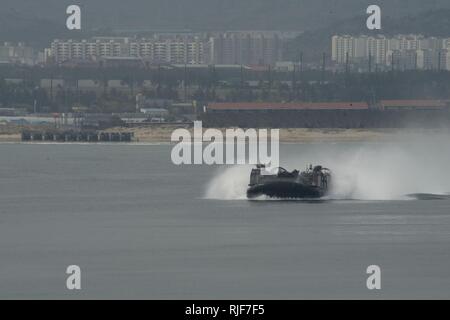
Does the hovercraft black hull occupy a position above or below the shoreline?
below

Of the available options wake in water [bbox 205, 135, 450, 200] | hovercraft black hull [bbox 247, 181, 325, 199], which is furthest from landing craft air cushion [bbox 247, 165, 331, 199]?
wake in water [bbox 205, 135, 450, 200]

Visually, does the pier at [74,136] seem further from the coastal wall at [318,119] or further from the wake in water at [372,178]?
the wake in water at [372,178]

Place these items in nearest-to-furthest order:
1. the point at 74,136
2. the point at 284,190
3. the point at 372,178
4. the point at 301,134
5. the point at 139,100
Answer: the point at 284,190, the point at 372,178, the point at 74,136, the point at 301,134, the point at 139,100

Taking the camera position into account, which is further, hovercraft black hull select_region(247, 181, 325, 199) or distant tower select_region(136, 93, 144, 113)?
distant tower select_region(136, 93, 144, 113)

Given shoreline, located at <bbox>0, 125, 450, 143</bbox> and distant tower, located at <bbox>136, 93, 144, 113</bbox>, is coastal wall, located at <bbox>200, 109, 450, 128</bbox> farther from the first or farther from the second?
distant tower, located at <bbox>136, 93, 144, 113</bbox>

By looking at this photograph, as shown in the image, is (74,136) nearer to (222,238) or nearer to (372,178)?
(372,178)

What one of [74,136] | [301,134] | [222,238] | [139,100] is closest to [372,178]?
[222,238]
